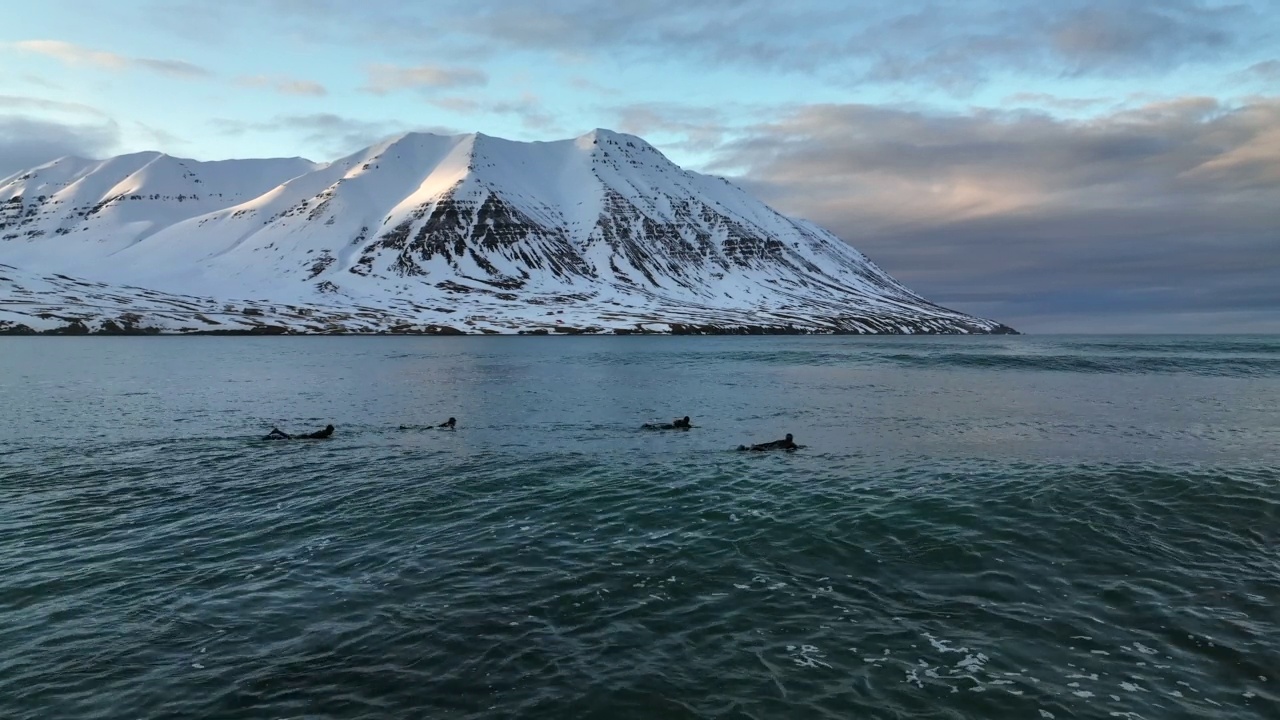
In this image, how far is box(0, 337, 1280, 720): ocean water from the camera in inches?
603

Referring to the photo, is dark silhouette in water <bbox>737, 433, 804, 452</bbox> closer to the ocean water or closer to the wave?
the ocean water

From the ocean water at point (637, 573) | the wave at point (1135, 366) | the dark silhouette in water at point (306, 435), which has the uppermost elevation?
the wave at point (1135, 366)

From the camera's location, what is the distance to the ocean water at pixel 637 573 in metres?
15.3

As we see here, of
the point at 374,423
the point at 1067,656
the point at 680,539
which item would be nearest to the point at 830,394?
the point at 374,423

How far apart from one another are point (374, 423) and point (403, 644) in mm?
41918

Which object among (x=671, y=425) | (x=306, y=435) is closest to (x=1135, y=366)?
(x=671, y=425)

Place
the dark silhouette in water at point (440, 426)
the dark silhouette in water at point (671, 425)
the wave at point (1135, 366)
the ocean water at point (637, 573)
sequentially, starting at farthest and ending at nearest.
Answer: the wave at point (1135, 366) < the dark silhouette in water at point (671, 425) < the dark silhouette in water at point (440, 426) < the ocean water at point (637, 573)

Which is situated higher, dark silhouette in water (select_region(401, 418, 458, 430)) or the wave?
the wave

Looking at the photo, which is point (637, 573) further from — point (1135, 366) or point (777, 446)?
point (1135, 366)

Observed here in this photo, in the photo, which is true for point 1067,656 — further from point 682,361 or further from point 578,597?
point 682,361

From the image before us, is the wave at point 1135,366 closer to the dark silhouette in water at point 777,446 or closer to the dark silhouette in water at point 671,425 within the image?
the dark silhouette in water at point 671,425

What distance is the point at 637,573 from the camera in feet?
73.0

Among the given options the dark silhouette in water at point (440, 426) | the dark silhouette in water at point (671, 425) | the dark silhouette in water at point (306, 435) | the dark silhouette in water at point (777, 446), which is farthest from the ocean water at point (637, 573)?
the dark silhouette in water at point (671, 425)

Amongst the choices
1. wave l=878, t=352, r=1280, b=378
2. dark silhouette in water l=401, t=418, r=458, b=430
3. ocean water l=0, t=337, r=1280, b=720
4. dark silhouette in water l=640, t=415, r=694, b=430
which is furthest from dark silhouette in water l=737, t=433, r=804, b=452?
wave l=878, t=352, r=1280, b=378
